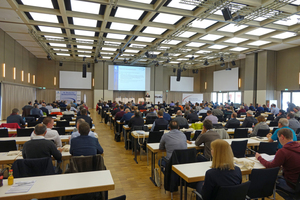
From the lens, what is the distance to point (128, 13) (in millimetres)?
9117

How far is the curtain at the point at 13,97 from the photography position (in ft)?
41.7

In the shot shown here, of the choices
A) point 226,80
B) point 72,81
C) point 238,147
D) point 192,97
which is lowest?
point 238,147

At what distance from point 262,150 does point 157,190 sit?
223 centimetres

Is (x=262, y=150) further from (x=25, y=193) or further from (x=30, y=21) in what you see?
(x=30, y=21)

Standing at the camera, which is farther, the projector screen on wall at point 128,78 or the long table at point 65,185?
the projector screen on wall at point 128,78

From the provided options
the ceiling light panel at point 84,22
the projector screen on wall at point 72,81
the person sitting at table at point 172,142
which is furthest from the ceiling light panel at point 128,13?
the projector screen on wall at point 72,81

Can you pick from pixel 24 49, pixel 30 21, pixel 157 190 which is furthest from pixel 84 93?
pixel 157 190

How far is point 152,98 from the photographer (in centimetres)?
2280

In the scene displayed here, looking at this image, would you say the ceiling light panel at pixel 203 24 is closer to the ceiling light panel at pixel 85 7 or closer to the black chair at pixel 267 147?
the ceiling light panel at pixel 85 7

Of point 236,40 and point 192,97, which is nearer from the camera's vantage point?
point 236,40

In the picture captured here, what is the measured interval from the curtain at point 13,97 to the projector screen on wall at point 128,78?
7.66m

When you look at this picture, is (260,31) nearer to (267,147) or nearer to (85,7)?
(85,7)

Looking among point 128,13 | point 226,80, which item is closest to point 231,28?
point 128,13

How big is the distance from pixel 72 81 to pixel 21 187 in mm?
20503
